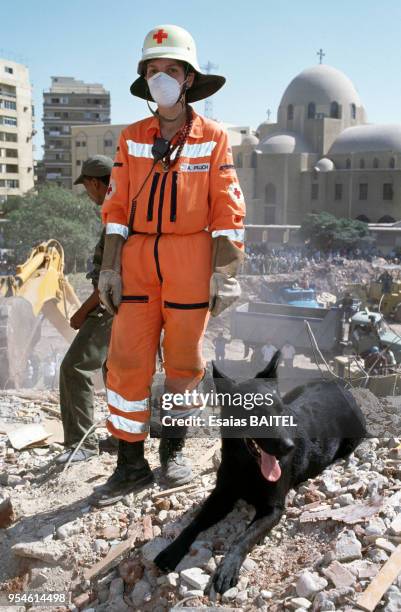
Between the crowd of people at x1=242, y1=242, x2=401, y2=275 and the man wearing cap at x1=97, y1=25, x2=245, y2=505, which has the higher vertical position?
the man wearing cap at x1=97, y1=25, x2=245, y2=505

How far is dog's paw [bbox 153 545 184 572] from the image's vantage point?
8.61 ft

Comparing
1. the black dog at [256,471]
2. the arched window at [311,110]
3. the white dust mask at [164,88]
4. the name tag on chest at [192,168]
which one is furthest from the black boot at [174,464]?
the arched window at [311,110]

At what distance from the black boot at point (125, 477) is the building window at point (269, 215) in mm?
49703

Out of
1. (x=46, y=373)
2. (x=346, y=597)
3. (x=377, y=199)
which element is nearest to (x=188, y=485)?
(x=346, y=597)

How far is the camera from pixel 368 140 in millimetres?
50125

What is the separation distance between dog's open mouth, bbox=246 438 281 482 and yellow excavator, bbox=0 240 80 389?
6.84 m

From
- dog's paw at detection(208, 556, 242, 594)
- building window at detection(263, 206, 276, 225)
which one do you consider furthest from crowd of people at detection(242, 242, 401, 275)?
dog's paw at detection(208, 556, 242, 594)

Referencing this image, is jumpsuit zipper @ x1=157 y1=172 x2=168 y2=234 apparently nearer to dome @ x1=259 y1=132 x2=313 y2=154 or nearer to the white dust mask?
the white dust mask

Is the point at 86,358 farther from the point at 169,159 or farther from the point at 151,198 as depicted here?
the point at 169,159

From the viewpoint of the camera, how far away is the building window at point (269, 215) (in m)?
52.1

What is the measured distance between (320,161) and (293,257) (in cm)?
1927

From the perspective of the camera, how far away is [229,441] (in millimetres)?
2795

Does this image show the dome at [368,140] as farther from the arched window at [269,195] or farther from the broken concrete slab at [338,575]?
the broken concrete slab at [338,575]

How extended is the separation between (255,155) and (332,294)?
89.8 feet
